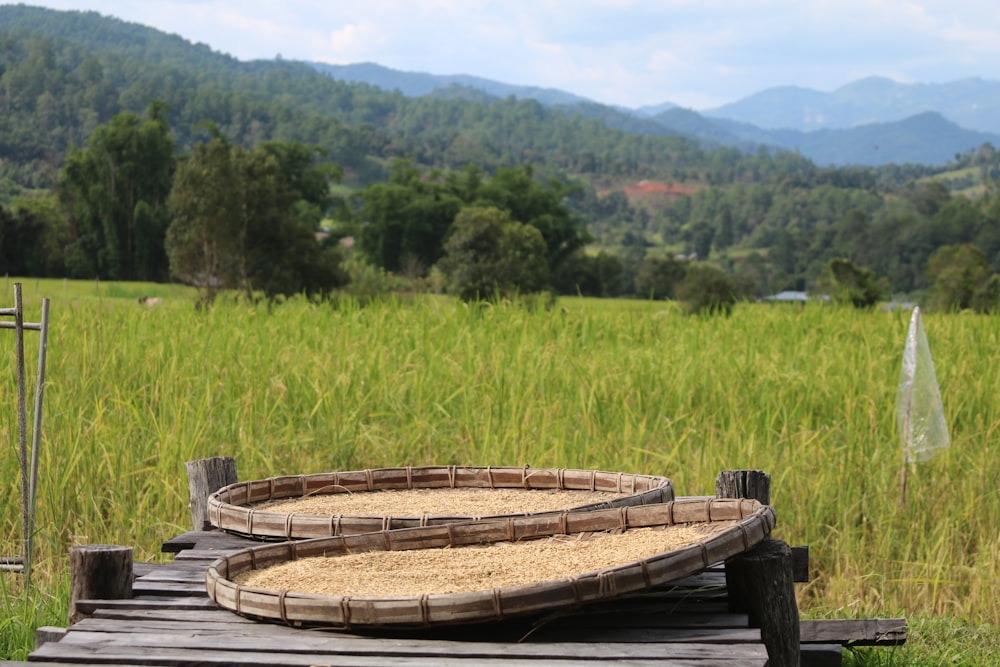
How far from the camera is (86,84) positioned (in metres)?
127

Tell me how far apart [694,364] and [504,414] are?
153cm

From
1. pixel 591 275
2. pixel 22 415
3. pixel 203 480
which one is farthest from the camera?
pixel 591 275

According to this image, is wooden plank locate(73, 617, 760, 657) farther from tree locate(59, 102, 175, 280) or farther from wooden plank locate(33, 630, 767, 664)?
tree locate(59, 102, 175, 280)

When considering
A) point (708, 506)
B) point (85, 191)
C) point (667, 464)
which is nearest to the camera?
point (708, 506)

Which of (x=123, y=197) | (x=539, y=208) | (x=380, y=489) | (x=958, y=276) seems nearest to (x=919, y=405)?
(x=380, y=489)

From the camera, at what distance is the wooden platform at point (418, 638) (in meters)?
1.93

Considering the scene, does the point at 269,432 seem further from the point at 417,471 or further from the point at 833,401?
the point at 833,401

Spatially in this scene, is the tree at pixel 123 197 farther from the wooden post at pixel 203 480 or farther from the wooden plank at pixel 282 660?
the wooden plank at pixel 282 660

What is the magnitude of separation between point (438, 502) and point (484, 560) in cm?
76

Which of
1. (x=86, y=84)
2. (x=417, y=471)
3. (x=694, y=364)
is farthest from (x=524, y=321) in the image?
(x=86, y=84)

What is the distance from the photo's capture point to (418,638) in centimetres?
207

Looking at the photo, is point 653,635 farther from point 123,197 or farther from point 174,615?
point 123,197

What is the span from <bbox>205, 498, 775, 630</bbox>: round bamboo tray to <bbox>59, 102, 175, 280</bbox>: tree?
199 ft

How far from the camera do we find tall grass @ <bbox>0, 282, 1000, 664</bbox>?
482cm
